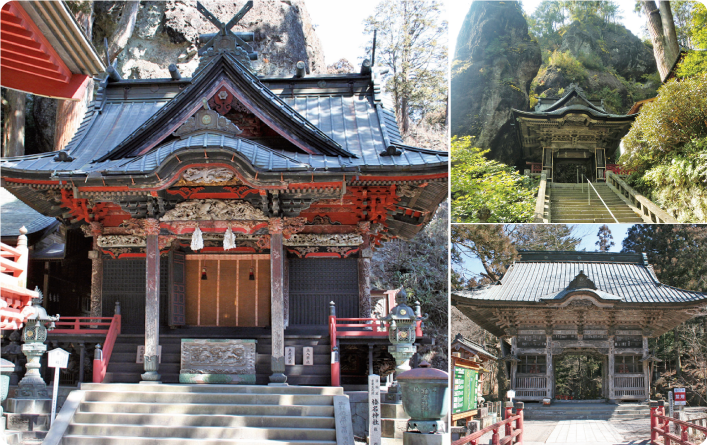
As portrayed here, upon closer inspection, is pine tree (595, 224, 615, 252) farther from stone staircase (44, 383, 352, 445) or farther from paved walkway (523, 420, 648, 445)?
stone staircase (44, 383, 352, 445)

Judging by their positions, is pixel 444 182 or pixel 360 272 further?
pixel 360 272

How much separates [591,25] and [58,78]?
598 centimetres

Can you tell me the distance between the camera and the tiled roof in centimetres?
667

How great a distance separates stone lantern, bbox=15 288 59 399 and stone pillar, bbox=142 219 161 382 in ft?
5.67

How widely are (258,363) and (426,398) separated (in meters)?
4.26

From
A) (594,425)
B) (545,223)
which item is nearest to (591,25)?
(545,223)

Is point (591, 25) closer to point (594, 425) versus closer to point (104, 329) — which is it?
point (594, 425)

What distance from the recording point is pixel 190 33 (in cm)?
2516

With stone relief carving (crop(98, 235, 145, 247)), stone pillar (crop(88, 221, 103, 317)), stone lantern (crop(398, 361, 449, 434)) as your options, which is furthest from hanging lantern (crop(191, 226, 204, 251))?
stone lantern (crop(398, 361, 449, 434))

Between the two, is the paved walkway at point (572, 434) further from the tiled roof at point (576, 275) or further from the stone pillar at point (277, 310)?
the stone pillar at point (277, 310)

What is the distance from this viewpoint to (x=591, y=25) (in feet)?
22.8

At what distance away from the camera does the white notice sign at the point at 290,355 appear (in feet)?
36.4

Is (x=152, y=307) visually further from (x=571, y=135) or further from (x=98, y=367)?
(x=571, y=135)

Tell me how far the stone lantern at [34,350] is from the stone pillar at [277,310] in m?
3.88
